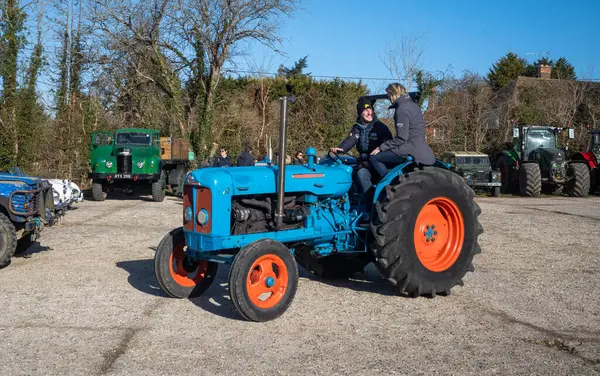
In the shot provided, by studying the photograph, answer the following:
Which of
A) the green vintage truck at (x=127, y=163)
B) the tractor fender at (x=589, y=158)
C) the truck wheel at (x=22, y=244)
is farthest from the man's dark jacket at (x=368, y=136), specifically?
the tractor fender at (x=589, y=158)

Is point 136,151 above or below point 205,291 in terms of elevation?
above

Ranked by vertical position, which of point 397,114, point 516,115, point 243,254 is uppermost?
point 516,115

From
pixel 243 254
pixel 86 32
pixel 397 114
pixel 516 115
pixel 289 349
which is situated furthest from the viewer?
pixel 516 115

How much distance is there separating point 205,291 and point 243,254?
1.41 m

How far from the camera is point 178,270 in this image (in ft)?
20.9

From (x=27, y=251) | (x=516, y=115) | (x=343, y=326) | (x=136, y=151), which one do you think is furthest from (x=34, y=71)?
(x=516, y=115)

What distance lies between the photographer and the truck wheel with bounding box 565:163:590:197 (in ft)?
69.3

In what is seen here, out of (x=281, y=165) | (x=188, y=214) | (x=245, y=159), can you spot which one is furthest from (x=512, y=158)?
(x=188, y=214)

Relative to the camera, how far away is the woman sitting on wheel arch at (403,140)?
6.41m

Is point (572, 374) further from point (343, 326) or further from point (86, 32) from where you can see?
point (86, 32)

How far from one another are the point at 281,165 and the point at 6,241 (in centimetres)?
430

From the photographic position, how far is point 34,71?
1936 cm

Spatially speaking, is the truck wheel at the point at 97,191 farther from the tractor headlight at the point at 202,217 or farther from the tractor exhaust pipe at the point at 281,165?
the tractor exhaust pipe at the point at 281,165

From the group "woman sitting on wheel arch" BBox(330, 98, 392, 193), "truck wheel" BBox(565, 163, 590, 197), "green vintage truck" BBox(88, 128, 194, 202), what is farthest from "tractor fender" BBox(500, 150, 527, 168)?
"woman sitting on wheel arch" BBox(330, 98, 392, 193)
